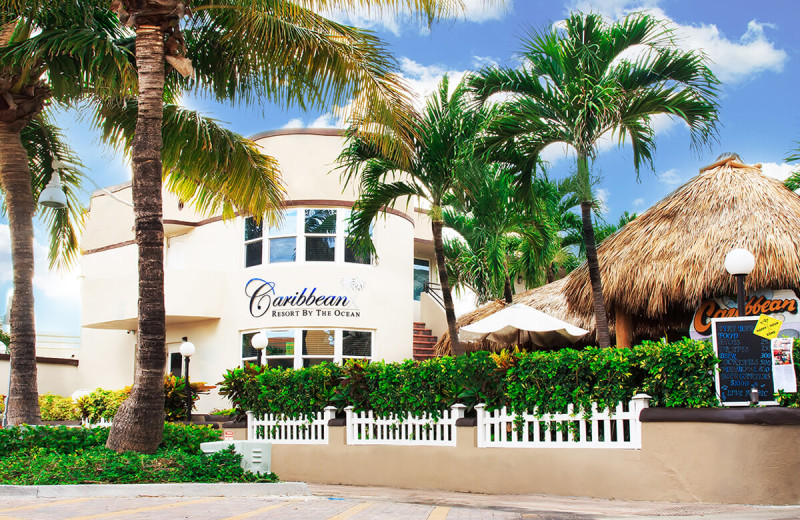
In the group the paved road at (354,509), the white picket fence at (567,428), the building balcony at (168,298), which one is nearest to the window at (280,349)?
the building balcony at (168,298)

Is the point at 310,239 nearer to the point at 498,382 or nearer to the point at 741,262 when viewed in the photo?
Result: the point at 498,382

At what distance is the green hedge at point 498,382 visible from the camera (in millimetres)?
9109

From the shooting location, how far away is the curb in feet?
25.2

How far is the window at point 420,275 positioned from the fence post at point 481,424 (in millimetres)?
13538

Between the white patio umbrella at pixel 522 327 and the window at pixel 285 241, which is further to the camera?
the window at pixel 285 241

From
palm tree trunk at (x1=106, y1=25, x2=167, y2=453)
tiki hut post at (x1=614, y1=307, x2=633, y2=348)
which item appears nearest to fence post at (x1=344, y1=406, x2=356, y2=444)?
palm tree trunk at (x1=106, y1=25, x2=167, y2=453)

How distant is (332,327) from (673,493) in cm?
1169

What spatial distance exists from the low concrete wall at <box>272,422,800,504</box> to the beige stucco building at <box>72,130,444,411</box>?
8168 millimetres

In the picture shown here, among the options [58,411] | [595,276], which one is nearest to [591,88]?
[595,276]

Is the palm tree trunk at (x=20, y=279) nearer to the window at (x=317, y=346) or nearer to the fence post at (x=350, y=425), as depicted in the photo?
the fence post at (x=350, y=425)

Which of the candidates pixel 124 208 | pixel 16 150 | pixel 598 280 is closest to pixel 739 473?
pixel 598 280

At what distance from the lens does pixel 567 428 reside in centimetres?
975

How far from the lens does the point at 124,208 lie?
2544 cm

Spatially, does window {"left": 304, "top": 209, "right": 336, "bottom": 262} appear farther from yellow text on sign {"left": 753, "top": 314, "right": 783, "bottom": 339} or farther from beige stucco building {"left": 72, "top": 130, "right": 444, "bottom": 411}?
yellow text on sign {"left": 753, "top": 314, "right": 783, "bottom": 339}
